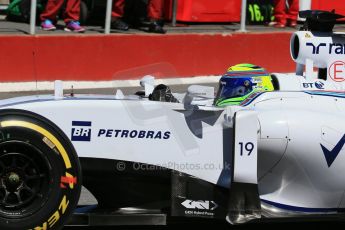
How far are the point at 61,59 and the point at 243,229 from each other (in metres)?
5.23

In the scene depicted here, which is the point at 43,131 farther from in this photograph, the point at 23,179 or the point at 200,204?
the point at 200,204

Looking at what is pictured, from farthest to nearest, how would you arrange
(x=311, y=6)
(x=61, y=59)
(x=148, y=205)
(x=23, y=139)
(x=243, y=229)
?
(x=311, y=6) < (x=61, y=59) < (x=243, y=229) < (x=148, y=205) < (x=23, y=139)

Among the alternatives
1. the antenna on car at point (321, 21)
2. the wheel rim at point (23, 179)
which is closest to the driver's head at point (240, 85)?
the antenna on car at point (321, 21)

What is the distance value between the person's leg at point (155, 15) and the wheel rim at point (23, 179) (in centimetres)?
647

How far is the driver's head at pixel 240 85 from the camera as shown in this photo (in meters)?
5.01

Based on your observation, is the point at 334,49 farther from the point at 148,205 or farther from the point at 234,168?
the point at 148,205

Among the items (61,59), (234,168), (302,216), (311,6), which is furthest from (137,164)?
(311,6)

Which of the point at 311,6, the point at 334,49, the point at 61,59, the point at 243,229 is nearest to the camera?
the point at 243,229

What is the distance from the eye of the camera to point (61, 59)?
31.8 ft

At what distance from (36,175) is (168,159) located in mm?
757

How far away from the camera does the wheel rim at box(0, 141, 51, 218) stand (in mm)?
4184

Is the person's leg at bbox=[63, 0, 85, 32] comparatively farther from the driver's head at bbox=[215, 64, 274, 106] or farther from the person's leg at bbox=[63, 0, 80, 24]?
the driver's head at bbox=[215, 64, 274, 106]

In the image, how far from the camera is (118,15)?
1073 cm

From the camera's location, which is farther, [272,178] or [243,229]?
[243,229]
